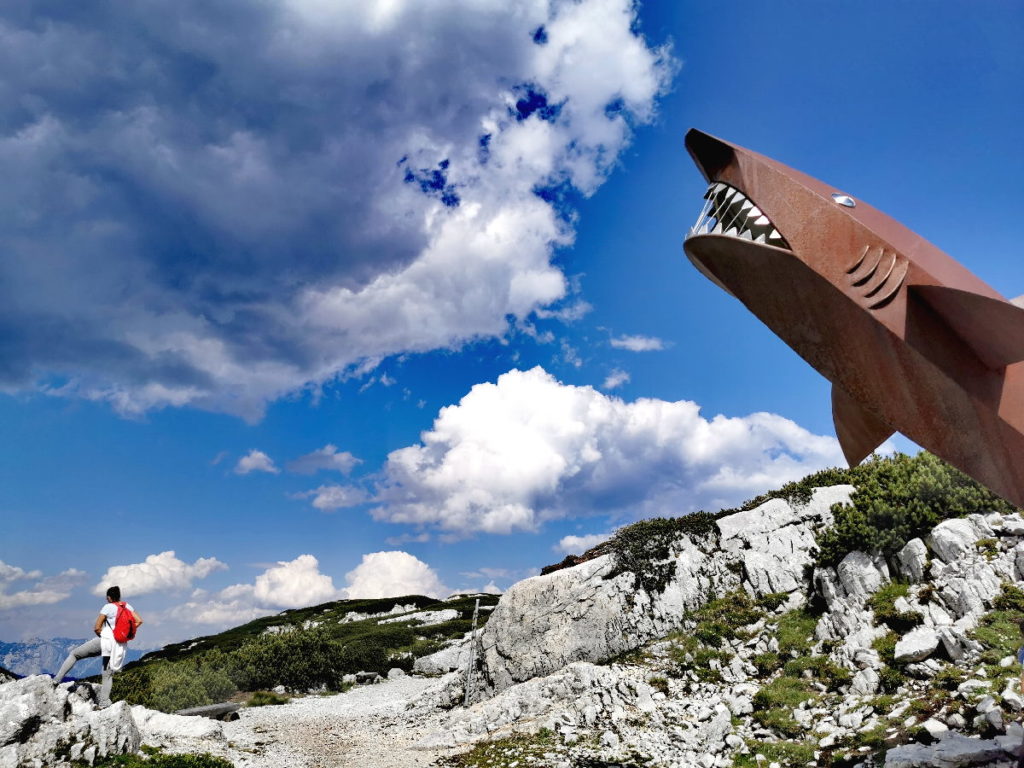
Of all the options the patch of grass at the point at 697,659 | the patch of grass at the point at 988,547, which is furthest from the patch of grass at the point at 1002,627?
the patch of grass at the point at 697,659

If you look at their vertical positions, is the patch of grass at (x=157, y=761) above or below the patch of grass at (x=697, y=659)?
above

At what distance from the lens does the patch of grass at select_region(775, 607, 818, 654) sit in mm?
12906

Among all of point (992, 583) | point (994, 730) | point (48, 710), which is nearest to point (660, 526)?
point (992, 583)

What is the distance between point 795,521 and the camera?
17.1 metres

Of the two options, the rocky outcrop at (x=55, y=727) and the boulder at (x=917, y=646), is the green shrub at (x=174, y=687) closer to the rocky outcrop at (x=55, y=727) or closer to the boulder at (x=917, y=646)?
the rocky outcrop at (x=55, y=727)

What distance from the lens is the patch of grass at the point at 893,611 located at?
1145 cm

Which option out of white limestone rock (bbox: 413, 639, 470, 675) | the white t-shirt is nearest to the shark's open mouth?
the white t-shirt

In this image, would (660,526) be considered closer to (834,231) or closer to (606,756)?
(606,756)

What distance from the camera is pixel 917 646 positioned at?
10359 mm

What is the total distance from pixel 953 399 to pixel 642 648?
12.7 metres

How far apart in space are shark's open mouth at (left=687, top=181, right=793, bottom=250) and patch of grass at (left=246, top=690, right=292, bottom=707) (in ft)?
85.6

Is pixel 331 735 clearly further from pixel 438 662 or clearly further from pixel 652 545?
pixel 438 662

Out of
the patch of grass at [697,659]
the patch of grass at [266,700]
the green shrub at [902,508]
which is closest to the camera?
the patch of grass at [697,659]

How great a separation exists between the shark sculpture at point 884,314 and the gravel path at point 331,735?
453 inches
